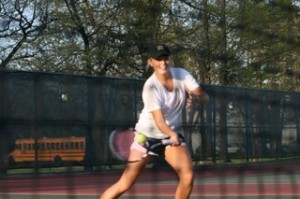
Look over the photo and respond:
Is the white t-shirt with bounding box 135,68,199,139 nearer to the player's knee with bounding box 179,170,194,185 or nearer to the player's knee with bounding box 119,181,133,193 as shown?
the player's knee with bounding box 179,170,194,185

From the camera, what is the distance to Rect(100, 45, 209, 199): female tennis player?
718 centimetres

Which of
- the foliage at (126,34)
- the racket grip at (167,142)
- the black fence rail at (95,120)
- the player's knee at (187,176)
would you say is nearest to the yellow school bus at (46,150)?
the black fence rail at (95,120)

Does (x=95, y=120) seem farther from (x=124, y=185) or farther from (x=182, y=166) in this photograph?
(x=182, y=166)

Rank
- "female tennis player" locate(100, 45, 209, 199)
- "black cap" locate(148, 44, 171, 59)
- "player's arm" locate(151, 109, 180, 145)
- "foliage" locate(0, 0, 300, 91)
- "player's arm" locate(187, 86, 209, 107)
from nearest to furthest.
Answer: "player's arm" locate(151, 109, 180, 145), "female tennis player" locate(100, 45, 209, 199), "black cap" locate(148, 44, 171, 59), "player's arm" locate(187, 86, 209, 107), "foliage" locate(0, 0, 300, 91)

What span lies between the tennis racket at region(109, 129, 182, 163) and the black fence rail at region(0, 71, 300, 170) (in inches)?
6.3

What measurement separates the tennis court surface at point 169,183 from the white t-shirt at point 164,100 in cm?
75

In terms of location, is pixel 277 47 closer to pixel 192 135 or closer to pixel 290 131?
pixel 290 131

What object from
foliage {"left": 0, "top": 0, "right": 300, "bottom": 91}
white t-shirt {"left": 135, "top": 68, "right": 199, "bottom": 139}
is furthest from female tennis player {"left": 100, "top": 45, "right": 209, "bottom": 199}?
foliage {"left": 0, "top": 0, "right": 300, "bottom": 91}

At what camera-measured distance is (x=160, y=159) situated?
329 inches

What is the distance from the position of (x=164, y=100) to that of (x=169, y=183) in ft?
6.05

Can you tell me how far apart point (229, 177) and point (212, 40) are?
23.2m

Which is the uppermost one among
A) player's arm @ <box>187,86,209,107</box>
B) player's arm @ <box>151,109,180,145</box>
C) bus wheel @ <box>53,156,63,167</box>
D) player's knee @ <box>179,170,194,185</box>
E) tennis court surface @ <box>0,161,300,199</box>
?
player's arm @ <box>187,86,209,107</box>

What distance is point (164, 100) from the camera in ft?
23.8

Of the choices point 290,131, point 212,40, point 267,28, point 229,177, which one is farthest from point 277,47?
point 229,177
